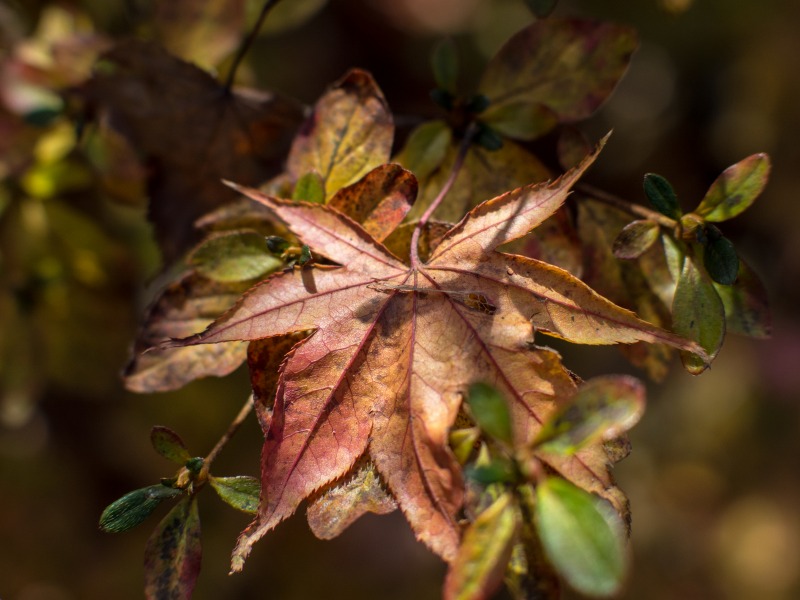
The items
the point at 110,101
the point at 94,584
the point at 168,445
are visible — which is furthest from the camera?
the point at 94,584

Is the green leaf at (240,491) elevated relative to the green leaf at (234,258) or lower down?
lower down

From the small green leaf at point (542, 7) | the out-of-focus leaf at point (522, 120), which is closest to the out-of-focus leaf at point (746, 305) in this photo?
the out-of-focus leaf at point (522, 120)

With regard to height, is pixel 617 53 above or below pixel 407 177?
above

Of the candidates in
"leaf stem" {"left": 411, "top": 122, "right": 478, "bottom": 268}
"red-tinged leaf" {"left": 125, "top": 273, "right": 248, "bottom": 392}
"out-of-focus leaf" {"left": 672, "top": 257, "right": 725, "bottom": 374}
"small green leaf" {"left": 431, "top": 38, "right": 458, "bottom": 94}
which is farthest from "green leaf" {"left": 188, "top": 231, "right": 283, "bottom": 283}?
"out-of-focus leaf" {"left": 672, "top": 257, "right": 725, "bottom": 374}

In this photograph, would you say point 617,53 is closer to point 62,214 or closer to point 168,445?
point 168,445

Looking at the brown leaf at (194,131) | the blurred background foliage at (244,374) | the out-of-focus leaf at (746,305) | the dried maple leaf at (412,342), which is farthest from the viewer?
the blurred background foliage at (244,374)

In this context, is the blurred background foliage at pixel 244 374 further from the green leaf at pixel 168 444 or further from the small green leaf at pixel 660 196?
the small green leaf at pixel 660 196

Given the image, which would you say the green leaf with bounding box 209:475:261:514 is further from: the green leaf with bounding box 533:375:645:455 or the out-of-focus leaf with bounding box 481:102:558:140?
the out-of-focus leaf with bounding box 481:102:558:140

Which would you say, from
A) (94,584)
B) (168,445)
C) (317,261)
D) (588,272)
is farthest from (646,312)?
(94,584)
